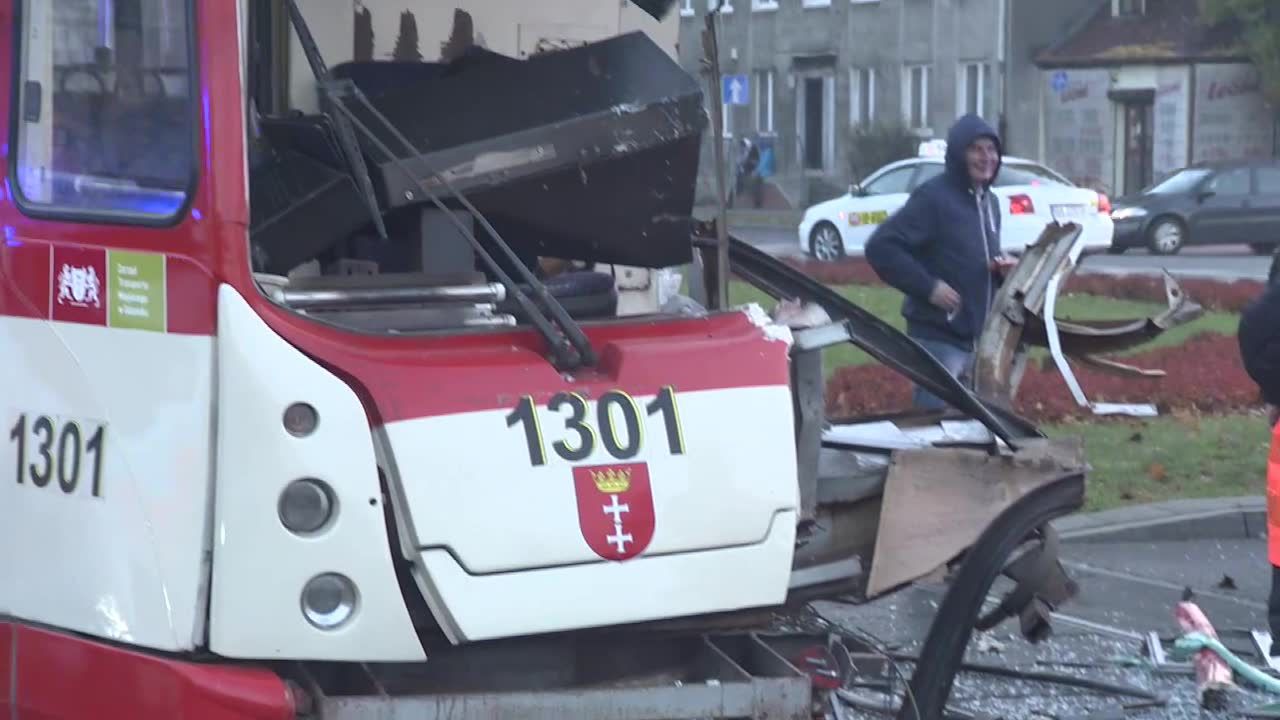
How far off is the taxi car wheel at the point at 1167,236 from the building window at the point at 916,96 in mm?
16598

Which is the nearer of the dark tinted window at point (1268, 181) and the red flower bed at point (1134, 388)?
the red flower bed at point (1134, 388)

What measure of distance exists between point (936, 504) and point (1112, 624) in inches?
125

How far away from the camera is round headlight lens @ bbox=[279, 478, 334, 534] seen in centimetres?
425

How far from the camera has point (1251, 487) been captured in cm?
1055

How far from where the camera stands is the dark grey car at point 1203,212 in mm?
32844

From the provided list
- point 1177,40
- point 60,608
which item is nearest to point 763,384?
point 60,608

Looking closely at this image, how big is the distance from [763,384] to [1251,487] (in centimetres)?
657

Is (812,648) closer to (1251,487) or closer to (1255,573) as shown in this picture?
(1255,573)

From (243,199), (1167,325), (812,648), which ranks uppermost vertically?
(243,199)

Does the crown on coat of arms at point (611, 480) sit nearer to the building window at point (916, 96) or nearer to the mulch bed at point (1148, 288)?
the mulch bed at point (1148, 288)

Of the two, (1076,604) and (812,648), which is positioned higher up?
(812,648)

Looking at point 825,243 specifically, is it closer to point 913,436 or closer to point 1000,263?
point 1000,263

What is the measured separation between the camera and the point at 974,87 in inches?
1934

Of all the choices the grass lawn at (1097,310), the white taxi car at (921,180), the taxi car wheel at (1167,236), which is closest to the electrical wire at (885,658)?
the grass lawn at (1097,310)
